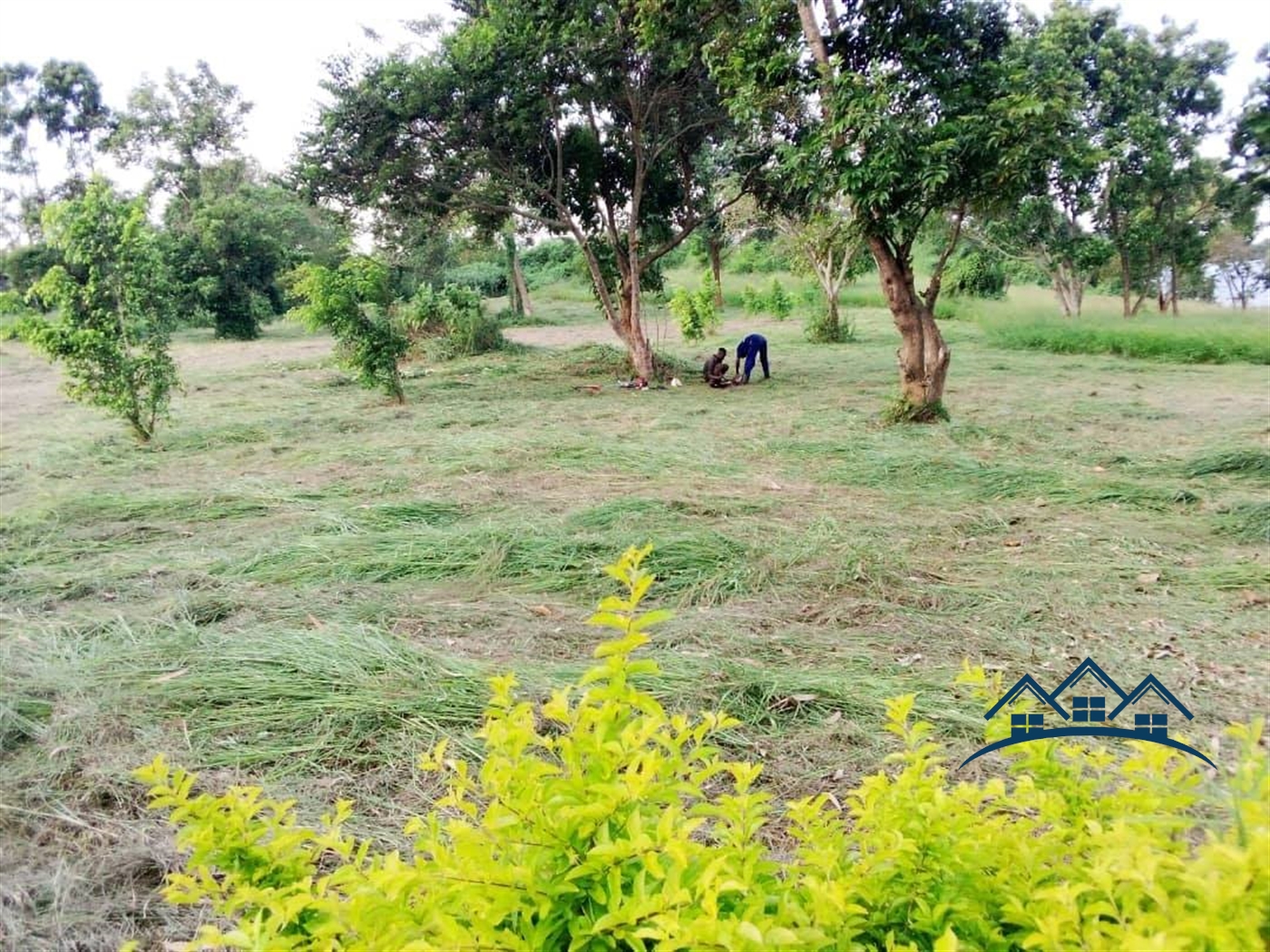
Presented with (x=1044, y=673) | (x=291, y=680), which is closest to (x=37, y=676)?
(x=291, y=680)

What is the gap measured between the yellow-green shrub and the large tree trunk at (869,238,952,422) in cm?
726

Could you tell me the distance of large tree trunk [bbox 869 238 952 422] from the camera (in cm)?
788

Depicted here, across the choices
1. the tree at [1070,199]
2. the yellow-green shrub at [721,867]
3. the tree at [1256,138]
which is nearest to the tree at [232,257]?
the tree at [1070,199]

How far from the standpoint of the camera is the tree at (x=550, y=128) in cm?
966

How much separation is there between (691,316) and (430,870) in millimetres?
16317

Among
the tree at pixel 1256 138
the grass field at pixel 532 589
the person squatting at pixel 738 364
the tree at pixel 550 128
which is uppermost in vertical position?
the tree at pixel 550 128

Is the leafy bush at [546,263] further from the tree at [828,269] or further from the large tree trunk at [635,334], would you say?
the large tree trunk at [635,334]

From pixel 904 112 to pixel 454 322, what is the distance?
446 inches

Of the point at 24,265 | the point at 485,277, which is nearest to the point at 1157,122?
the point at 485,277

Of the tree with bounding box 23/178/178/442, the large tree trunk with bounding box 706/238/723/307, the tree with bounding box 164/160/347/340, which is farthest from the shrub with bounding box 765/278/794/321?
the tree with bounding box 23/178/178/442

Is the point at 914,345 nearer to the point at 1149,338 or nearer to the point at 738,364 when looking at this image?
the point at 738,364

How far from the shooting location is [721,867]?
0.91 meters

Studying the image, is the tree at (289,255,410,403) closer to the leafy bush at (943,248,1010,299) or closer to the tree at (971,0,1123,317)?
the tree at (971,0,1123,317)

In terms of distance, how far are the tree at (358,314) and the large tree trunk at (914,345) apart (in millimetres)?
6190
